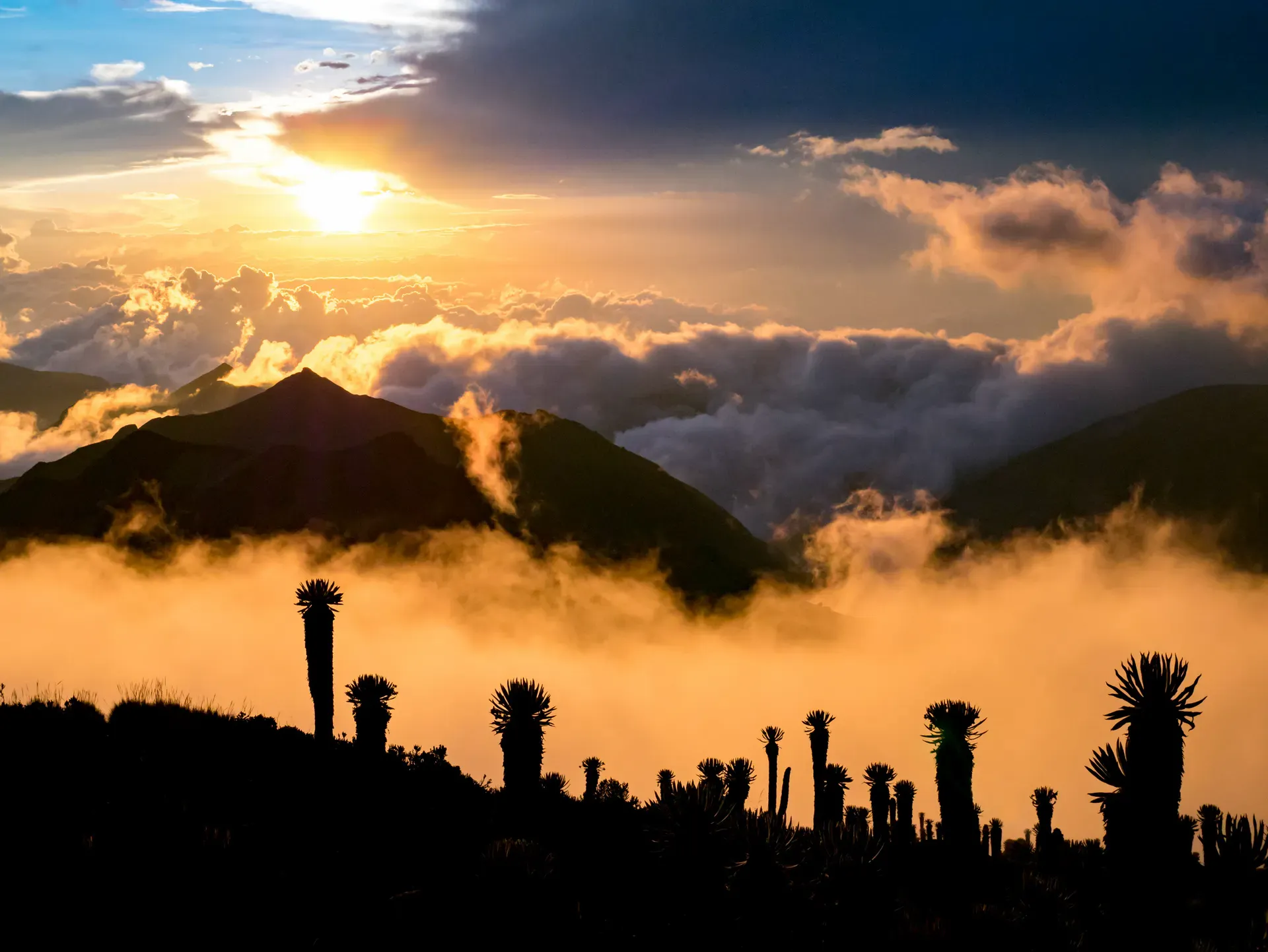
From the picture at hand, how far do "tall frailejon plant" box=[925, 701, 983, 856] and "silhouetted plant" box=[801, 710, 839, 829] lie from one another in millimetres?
15386

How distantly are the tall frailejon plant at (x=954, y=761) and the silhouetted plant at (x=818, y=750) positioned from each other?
1539 centimetres

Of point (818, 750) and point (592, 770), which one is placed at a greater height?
point (818, 750)

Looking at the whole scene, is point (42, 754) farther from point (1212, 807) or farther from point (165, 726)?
Answer: point (1212, 807)

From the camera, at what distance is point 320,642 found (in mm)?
44000

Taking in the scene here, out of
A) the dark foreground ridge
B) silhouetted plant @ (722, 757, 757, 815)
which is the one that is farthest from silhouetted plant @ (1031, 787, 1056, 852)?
the dark foreground ridge

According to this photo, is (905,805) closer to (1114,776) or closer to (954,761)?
(954,761)

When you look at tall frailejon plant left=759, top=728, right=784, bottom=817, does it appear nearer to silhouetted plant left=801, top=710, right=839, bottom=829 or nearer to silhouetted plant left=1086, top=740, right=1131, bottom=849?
silhouetted plant left=801, top=710, right=839, bottom=829

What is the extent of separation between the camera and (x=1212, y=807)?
2098 inches

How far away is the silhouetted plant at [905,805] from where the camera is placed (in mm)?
55750

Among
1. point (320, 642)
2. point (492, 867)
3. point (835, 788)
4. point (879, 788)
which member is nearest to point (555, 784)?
point (320, 642)

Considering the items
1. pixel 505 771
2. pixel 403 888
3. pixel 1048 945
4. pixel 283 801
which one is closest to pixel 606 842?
pixel 505 771

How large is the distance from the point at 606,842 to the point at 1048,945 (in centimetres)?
1619

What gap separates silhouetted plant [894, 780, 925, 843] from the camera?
55.8 m

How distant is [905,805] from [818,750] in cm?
669
